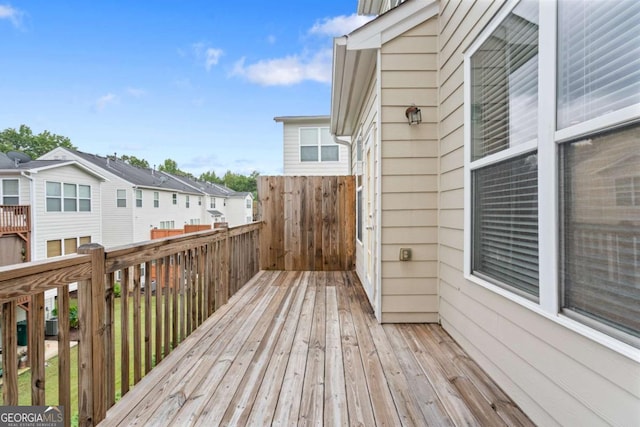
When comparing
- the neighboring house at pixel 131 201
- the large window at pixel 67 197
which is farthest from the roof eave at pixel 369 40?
the large window at pixel 67 197

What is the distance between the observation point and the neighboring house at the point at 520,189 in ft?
3.93

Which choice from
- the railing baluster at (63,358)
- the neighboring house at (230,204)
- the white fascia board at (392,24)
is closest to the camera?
the railing baluster at (63,358)

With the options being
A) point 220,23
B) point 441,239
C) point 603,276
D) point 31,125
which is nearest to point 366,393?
point 603,276

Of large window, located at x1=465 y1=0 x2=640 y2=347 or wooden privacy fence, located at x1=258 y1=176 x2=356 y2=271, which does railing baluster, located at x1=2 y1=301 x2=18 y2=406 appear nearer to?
large window, located at x1=465 y1=0 x2=640 y2=347

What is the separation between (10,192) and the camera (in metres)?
9.64

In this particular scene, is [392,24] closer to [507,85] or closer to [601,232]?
[507,85]

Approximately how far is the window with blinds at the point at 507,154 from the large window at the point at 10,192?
41.7 feet

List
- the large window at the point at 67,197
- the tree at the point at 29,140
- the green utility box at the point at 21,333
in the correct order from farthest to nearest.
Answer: the tree at the point at 29,140 → the large window at the point at 67,197 → the green utility box at the point at 21,333

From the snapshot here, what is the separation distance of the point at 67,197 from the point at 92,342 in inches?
468

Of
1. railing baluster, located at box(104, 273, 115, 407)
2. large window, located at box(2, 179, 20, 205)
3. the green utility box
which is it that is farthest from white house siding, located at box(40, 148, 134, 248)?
railing baluster, located at box(104, 273, 115, 407)

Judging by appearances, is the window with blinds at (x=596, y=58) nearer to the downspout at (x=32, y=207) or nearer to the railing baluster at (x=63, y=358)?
the railing baluster at (x=63, y=358)

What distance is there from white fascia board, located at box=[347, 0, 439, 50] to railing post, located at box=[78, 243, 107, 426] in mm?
2683

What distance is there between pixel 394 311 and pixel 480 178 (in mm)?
1488

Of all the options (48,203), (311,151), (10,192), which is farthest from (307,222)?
(10,192)
